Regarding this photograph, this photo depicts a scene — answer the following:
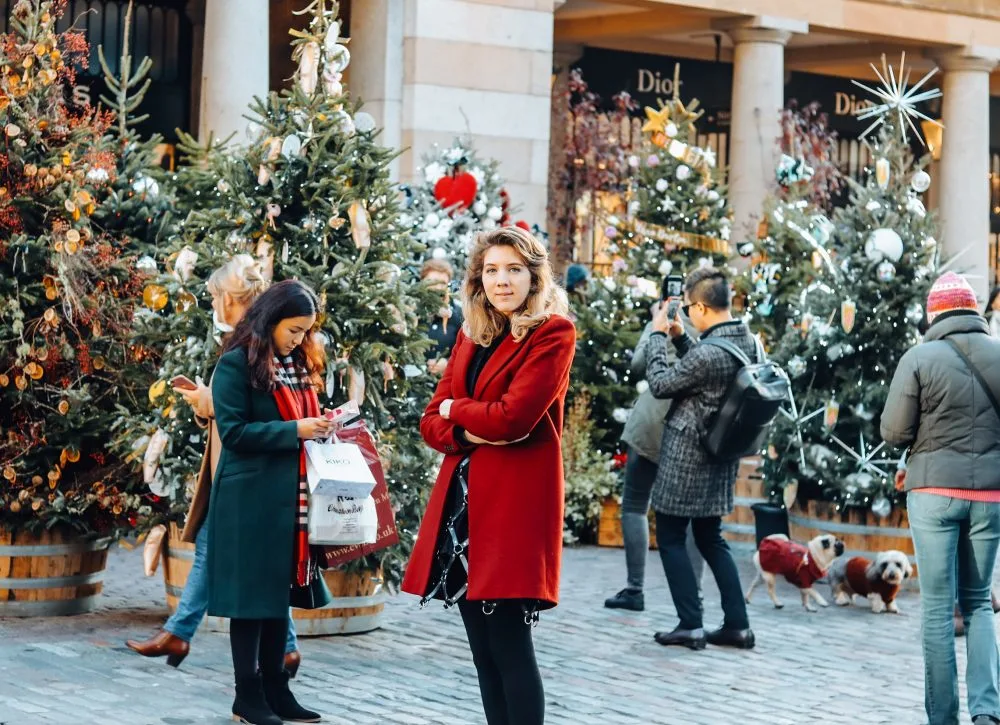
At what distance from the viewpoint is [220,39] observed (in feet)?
53.6

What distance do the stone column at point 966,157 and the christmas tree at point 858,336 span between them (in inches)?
464

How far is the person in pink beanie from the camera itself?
6.93m

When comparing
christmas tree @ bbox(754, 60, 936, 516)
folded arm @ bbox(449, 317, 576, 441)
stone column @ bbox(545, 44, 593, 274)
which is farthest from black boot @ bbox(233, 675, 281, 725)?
stone column @ bbox(545, 44, 593, 274)

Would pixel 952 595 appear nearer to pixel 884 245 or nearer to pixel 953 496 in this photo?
pixel 953 496

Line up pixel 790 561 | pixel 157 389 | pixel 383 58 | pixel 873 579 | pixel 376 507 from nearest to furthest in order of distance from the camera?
pixel 376 507, pixel 157 389, pixel 790 561, pixel 873 579, pixel 383 58

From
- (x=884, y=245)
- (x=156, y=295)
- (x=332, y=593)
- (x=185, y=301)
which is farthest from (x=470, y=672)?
(x=884, y=245)

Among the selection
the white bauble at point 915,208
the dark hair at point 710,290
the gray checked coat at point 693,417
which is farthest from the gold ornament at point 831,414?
the dark hair at point 710,290

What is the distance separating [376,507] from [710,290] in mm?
2758

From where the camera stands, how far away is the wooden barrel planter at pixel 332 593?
28.2 feet

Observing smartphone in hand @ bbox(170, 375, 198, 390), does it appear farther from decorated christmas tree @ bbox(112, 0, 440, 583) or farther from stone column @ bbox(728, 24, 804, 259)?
stone column @ bbox(728, 24, 804, 259)

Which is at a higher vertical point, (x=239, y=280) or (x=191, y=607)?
(x=239, y=280)

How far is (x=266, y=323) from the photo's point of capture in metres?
6.49

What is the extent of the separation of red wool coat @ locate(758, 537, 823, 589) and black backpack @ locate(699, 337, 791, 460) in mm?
1486

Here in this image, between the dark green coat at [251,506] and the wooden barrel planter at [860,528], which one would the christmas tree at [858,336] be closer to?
the wooden barrel planter at [860,528]
